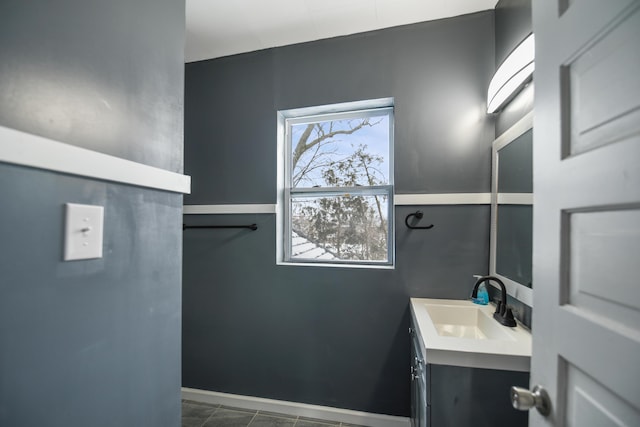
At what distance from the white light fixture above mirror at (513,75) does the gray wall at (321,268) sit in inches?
8.3

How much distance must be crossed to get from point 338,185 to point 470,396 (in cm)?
148

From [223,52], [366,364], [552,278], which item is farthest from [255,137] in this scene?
[552,278]

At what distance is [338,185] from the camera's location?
2.13m

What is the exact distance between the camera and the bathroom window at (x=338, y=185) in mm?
2047

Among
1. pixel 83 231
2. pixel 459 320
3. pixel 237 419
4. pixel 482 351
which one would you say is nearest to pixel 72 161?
pixel 83 231

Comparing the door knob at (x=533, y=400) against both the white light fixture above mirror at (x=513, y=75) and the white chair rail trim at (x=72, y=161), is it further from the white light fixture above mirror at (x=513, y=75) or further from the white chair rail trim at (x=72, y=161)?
the white light fixture above mirror at (x=513, y=75)

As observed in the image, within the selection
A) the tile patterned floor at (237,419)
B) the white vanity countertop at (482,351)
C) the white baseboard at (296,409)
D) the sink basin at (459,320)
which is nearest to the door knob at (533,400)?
the white vanity countertop at (482,351)

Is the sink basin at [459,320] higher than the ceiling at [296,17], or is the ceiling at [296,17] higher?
the ceiling at [296,17]

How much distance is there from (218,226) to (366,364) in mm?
1472

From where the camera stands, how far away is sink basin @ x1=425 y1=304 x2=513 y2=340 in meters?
1.54

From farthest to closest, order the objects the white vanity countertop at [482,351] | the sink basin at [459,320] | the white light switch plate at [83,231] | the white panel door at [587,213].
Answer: the sink basin at [459,320] < the white vanity countertop at [482,351] < the white light switch plate at [83,231] < the white panel door at [587,213]

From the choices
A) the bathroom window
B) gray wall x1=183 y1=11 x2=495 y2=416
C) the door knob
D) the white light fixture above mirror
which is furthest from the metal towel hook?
the door knob

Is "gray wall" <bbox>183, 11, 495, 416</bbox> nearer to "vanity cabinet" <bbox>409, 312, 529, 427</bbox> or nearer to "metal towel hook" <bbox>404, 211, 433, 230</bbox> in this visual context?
"metal towel hook" <bbox>404, 211, 433, 230</bbox>

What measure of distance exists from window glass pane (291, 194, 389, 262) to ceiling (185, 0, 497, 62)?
46.2 inches
